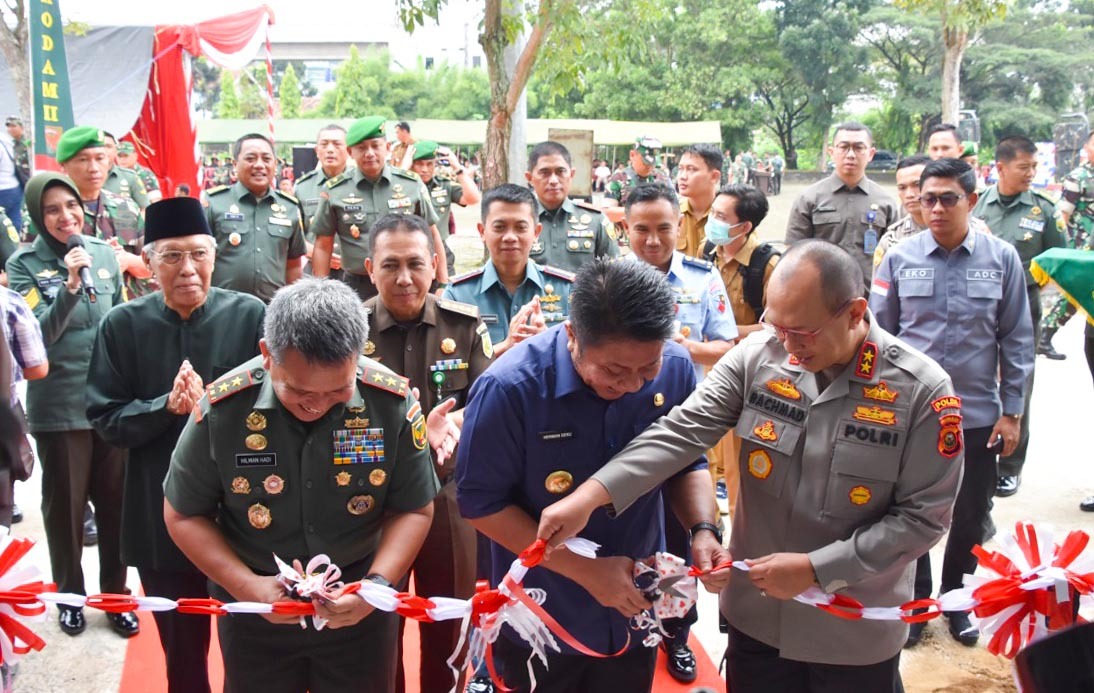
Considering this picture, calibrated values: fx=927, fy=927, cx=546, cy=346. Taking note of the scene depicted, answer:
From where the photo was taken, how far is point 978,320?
386cm

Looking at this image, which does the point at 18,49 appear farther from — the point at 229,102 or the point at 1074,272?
the point at 229,102

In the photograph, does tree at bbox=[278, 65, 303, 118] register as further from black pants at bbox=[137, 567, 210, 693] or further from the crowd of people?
black pants at bbox=[137, 567, 210, 693]

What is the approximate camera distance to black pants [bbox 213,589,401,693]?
2412 mm

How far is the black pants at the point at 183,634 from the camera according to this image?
9.69ft

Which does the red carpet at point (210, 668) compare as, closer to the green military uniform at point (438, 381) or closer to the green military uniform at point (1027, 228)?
the green military uniform at point (438, 381)

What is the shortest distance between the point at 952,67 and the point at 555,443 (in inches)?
787

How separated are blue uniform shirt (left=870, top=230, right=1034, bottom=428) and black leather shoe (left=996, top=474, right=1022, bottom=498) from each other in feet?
7.18

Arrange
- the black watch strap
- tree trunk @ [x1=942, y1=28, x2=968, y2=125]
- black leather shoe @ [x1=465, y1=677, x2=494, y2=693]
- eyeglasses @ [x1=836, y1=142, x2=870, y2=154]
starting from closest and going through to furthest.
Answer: the black watch strap, black leather shoe @ [x1=465, y1=677, x2=494, y2=693], eyeglasses @ [x1=836, y1=142, x2=870, y2=154], tree trunk @ [x1=942, y1=28, x2=968, y2=125]

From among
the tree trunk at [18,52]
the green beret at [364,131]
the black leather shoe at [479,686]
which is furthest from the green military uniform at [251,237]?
the tree trunk at [18,52]

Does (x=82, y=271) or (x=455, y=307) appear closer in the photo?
(x=455, y=307)

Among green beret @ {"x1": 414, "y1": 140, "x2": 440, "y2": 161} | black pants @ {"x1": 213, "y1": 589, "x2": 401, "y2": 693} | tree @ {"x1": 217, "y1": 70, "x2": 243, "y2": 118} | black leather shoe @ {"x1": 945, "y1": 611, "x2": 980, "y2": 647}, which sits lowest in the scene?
black leather shoe @ {"x1": 945, "y1": 611, "x2": 980, "y2": 647}

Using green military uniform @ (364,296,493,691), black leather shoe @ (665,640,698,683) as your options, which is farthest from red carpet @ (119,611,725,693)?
green military uniform @ (364,296,493,691)

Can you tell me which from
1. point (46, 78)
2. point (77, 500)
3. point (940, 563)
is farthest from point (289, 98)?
point (940, 563)

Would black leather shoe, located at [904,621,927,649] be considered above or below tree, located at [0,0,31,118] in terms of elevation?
below
